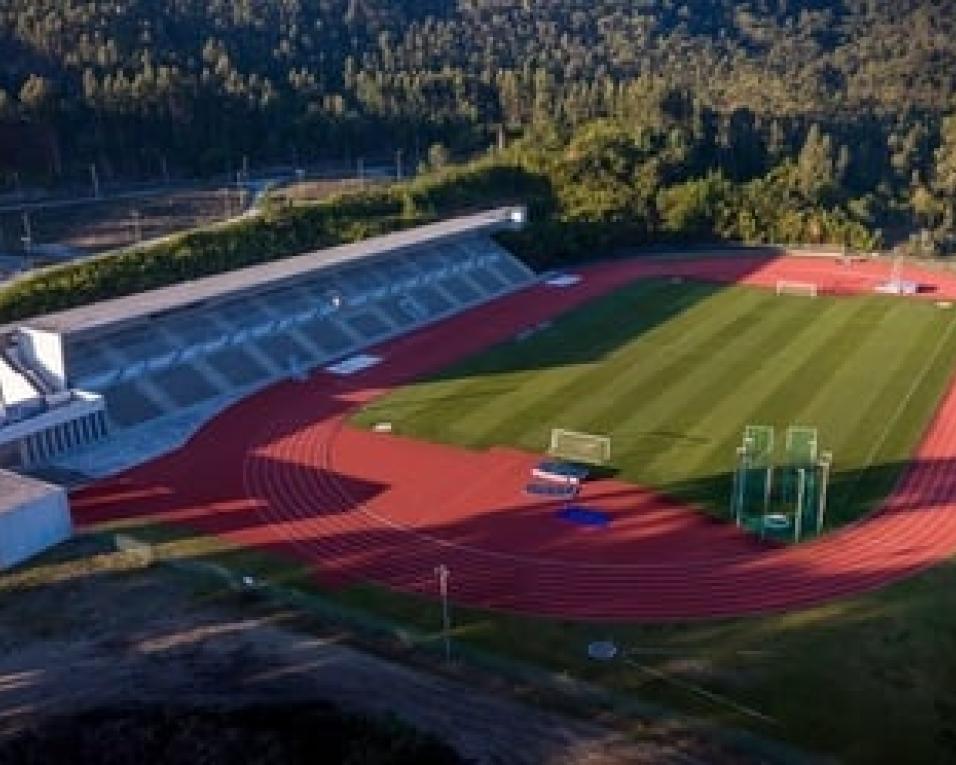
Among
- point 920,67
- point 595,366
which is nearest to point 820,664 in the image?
point 595,366

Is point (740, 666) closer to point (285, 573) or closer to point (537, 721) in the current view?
point (537, 721)

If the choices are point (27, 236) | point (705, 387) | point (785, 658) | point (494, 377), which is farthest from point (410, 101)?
point (785, 658)

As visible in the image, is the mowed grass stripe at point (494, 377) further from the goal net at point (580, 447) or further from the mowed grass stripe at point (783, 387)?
the mowed grass stripe at point (783, 387)

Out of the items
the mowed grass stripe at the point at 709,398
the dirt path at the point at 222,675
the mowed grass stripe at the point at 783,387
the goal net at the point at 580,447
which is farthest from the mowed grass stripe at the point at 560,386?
the dirt path at the point at 222,675

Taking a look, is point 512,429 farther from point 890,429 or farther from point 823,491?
point 890,429

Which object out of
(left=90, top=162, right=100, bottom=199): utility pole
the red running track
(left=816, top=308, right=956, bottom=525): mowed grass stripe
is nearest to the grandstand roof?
the red running track
